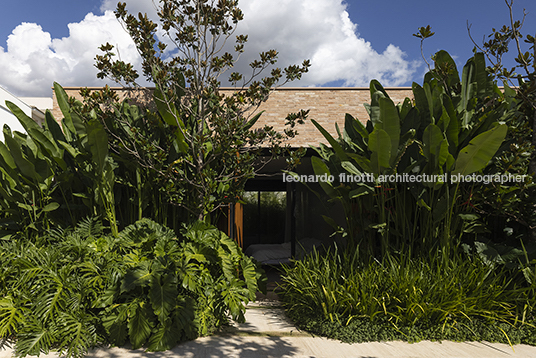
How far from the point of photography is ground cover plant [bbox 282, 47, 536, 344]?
10.1 ft

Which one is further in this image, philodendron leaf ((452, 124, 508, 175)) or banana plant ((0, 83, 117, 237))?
banana plant ((0, 83, 117, 237))

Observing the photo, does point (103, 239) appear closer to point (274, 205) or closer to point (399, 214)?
point (399, 214)

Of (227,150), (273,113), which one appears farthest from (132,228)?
(273,113)

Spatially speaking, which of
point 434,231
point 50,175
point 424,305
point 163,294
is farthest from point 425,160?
point 50,175

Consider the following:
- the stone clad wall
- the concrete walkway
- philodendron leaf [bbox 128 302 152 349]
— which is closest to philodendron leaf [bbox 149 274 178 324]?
philodendron leaf [bbox 128 302 152 349]

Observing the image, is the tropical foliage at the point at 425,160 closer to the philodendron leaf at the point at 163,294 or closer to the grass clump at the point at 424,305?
the grass clump at the point at 424,305

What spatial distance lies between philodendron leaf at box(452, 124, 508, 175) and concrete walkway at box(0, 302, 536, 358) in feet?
5.96

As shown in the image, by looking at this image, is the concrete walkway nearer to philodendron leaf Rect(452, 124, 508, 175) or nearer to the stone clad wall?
philodendron leaf Rect(452, 124, 508, 175)

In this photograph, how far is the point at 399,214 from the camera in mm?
3744

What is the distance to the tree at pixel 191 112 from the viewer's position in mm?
3572

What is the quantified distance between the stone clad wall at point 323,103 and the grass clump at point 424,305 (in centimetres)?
278

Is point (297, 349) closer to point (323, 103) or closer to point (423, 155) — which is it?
point (423, 155)

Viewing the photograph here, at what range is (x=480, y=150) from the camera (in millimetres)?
3145

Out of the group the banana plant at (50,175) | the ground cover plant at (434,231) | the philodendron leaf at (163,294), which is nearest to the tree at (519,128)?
the ground cover plant at (434,231)
